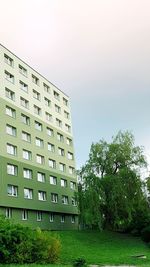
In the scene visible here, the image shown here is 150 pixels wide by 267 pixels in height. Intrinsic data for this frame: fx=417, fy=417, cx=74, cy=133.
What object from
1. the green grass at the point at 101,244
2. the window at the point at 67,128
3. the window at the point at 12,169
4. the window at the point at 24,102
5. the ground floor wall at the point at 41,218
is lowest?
the green grass at the point at 101,244

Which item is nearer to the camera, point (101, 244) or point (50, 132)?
point (101, 244)

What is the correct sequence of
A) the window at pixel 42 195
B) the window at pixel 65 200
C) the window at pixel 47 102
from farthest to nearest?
1. the window at pixel 47 102
2. the window at pixel 65 200
3. the window at pixel 42 195

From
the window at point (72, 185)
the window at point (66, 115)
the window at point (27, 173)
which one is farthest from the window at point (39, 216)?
the window at point (66, 115)

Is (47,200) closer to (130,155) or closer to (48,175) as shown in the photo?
(48,175)

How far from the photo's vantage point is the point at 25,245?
2233 centimetres

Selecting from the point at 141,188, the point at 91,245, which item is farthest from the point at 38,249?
the point at 141,188

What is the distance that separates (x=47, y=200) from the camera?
54.3 metres

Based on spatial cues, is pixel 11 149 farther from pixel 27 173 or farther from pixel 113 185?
pixel 113 185

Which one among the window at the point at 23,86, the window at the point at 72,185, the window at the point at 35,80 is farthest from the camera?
the window at the point at 72,185

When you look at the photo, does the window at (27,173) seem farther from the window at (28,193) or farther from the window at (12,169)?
the window at (12,169)

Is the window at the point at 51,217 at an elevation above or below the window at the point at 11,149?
below

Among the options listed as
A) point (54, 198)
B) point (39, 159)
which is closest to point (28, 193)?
point (39, 159)

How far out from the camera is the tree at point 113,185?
45.5 meters

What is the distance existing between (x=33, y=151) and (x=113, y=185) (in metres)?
12.6
